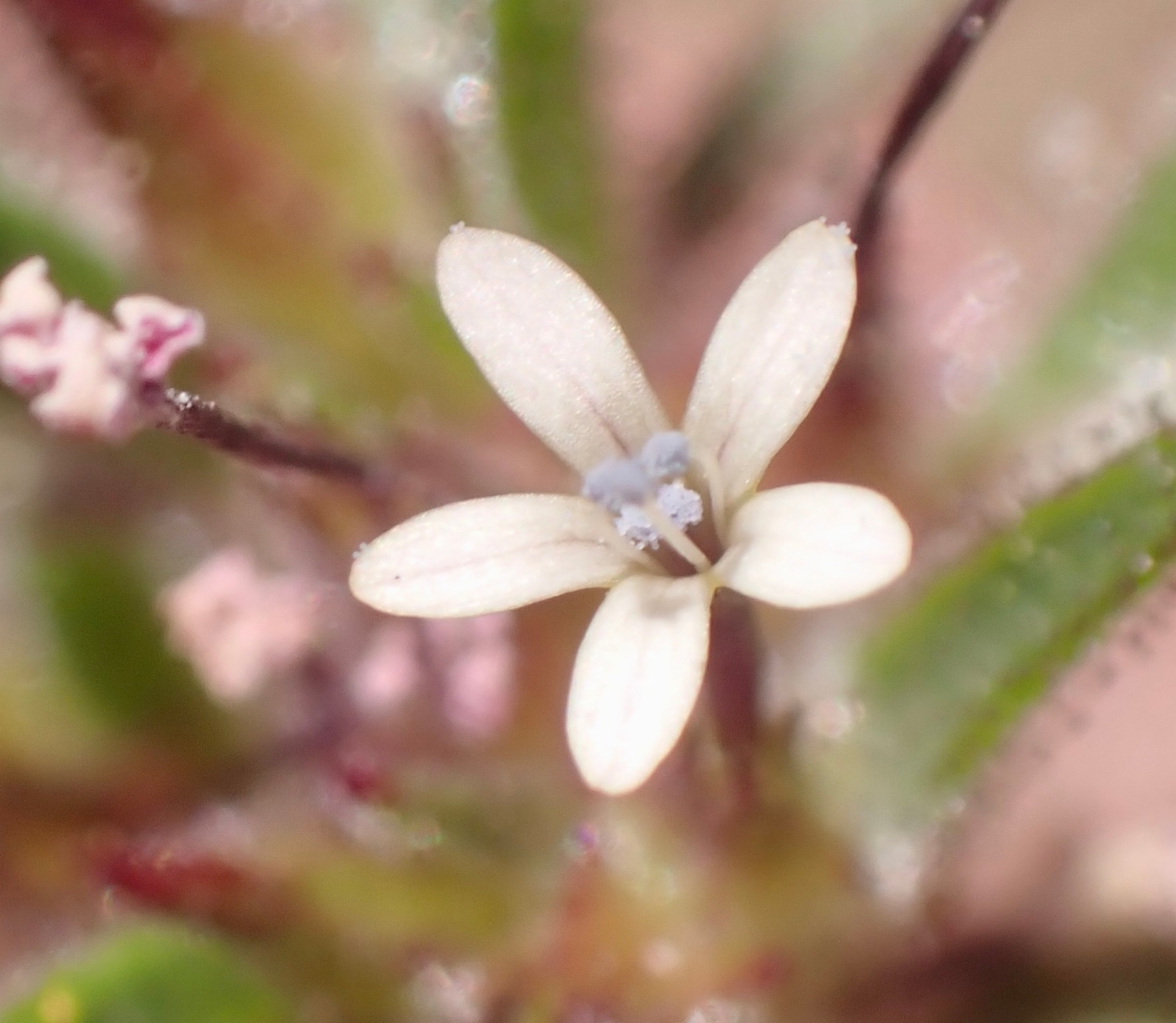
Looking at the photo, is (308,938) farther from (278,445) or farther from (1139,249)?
(1139,249)

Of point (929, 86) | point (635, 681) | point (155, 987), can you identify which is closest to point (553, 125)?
point (929, 86)

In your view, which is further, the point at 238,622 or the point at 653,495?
the point at 238,622

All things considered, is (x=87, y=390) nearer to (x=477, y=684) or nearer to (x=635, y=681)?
(x=635, y=681)

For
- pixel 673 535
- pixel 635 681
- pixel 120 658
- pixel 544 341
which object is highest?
pixel 120 658

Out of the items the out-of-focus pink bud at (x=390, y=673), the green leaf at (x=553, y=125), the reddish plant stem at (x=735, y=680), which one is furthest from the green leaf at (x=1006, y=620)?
the green leaf at (x=553, y=125)

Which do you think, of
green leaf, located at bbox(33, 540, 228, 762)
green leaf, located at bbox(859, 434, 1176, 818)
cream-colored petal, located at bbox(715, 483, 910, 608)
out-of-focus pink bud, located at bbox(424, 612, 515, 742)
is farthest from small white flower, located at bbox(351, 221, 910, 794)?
green leaf, located at bbox(33, 540, 228, 762)

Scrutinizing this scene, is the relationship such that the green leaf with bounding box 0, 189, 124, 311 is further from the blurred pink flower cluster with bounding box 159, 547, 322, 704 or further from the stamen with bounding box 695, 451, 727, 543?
the stamen with bounding box 695, 451, 727, 543
